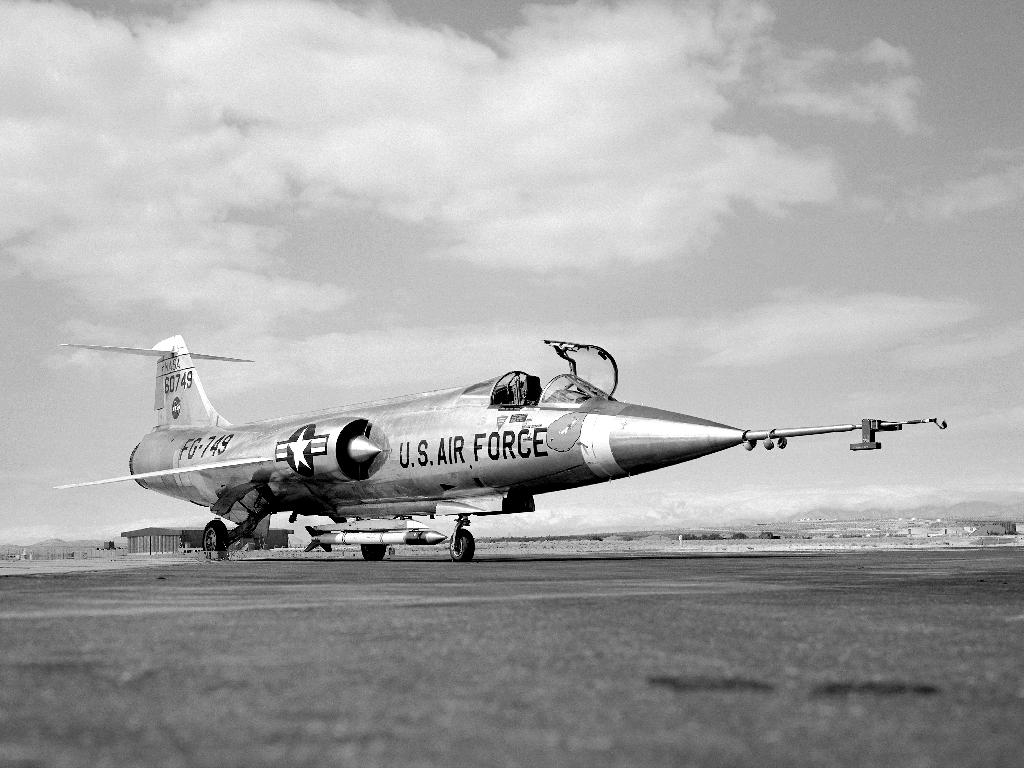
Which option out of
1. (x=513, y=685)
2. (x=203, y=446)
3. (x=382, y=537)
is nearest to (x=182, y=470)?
(x=203, y=446)

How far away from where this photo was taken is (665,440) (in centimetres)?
2412

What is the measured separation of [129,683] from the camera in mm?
4578

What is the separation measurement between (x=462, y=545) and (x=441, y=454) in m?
2.39

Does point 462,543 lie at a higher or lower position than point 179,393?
lower

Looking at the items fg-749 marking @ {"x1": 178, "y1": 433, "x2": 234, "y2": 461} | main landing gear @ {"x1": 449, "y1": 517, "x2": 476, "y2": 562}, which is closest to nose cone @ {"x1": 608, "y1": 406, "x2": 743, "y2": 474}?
main landing gear @ {"x1": 449, "y1": 517, "x2": 476, "y2": 562}

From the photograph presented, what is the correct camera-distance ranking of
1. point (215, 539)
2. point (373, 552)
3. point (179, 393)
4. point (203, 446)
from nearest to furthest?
1. point (373, 552)
2. point (215, 539)
3. point (203, 446)
4. point (179, 393)

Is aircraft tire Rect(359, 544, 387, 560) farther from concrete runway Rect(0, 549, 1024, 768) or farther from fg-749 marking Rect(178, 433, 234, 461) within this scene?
concrete runway Rect(0, 549, 1024, 768)

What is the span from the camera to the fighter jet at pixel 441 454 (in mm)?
24359

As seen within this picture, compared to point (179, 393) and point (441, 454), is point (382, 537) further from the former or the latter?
point (179, 393)

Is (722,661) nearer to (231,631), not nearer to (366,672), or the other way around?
(366,672)

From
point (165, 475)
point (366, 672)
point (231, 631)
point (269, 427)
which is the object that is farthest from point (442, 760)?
point (165, 475)

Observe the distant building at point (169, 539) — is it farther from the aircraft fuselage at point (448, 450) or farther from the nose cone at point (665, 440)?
the nose cone at point (665, 440)

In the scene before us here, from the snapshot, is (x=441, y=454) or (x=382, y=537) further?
(x=382, y=537)

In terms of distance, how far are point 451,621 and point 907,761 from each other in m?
4.74
